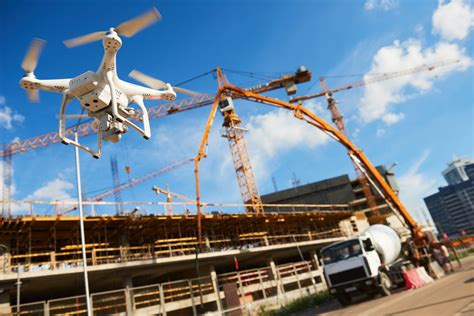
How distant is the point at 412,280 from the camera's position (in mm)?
18688

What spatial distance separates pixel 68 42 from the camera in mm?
7609

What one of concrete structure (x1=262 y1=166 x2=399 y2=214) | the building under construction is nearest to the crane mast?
concrete structure (x1=262 y1=166 x2=399 y2=214)

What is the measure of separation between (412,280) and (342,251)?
4.67 meters

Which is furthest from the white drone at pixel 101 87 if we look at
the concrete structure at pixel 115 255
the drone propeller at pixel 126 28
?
the concrete structure at pixel 115 255

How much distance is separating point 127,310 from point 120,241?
25.3 ft

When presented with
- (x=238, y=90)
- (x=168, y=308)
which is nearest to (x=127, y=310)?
(x=168, y=308)

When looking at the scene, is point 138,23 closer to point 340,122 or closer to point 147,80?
point 147,80

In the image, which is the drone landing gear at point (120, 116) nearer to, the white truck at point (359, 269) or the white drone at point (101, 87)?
the white drone at point (101, 87)

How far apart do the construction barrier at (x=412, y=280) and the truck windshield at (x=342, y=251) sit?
3957mm

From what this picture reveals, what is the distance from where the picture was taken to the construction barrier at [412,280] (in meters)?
18.5

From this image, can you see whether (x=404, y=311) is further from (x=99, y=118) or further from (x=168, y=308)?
(x=168, y=308)

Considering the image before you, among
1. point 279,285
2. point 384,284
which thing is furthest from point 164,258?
point 384,284

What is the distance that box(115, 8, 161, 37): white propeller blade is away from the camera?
7504 millimetres

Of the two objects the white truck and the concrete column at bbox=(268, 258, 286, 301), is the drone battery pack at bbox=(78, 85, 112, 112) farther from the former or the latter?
the concrete column at bbox=(268, 258, 286, 301)
